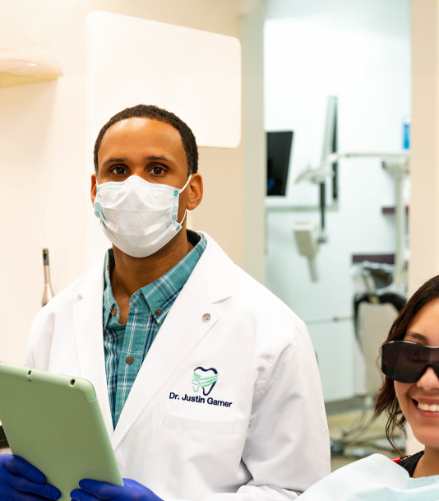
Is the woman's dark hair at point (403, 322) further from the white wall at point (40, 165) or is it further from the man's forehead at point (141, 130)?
the white wall at point (40, 165)

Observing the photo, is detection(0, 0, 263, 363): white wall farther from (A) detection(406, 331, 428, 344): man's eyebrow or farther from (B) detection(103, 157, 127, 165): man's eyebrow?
(A) detection(406, 331, 428, 344): man's eyebrow

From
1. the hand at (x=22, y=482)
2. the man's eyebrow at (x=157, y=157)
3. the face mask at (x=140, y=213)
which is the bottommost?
the hand at (x=22, y=482)

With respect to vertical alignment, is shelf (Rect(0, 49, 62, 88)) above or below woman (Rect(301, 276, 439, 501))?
above

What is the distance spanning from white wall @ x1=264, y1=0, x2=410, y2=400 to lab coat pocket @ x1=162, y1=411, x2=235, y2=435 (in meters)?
3.58

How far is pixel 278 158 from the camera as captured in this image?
443cm

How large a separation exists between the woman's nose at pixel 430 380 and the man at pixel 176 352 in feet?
1.16

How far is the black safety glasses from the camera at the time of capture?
3.57 ft

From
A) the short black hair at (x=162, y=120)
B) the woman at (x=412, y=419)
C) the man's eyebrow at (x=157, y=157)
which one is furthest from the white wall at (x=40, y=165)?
the woman at (x=412, y=419)

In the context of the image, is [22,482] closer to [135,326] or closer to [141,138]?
[135,326]

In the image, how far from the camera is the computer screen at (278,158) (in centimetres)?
439

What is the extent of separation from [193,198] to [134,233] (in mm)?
189

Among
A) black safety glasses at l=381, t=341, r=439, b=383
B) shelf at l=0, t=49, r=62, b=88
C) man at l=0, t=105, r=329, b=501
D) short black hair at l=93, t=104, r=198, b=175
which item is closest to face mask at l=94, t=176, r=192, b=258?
man at l=0, t=105, r=329, b=501

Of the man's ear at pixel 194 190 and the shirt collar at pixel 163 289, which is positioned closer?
→ the shirt collar at pixel 163 289

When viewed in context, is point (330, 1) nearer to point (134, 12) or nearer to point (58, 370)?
point (134, 12)
